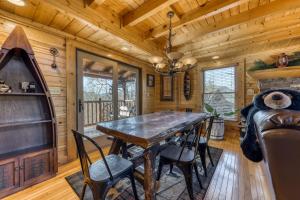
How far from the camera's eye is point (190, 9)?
242 cm

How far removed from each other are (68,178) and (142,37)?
2.96 metres

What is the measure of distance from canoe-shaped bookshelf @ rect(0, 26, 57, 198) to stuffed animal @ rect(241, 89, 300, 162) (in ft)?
8.12

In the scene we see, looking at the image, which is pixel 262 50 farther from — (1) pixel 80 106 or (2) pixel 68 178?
(2) pixel 68 178

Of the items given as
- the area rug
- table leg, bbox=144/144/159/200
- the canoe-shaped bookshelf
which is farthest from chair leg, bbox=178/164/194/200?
the canoe-shaped bookshelf

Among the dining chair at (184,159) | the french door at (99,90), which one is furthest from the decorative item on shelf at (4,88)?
the dining chair at (184,159)

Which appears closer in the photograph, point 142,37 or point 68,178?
point 68,178

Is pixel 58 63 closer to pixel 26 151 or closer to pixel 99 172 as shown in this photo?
pixel 26 151

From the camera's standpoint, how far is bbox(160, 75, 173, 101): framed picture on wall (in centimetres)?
516

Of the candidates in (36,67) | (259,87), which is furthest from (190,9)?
(259,87)

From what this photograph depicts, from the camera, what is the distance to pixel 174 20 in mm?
2678

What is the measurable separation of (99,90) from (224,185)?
9.60 ft

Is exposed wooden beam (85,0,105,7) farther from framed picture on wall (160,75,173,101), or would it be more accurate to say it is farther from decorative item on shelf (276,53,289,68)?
decorative item on shelf (276,53,289,68)

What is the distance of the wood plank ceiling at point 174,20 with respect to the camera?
81.7 inches

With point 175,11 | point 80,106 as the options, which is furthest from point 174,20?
point 80,106
